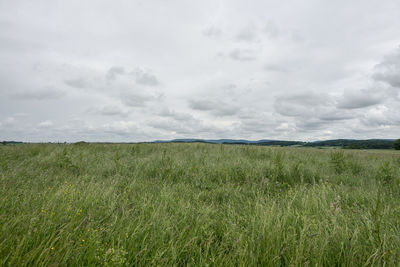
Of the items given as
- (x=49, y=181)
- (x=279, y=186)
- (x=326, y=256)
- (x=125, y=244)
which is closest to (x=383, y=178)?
(x=279, y=186)

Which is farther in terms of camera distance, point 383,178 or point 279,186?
point 383,178

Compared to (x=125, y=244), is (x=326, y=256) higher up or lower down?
lower down

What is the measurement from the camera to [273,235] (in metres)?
1.99

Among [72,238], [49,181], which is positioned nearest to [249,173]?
[72,238]

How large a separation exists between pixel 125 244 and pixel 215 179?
136 inches

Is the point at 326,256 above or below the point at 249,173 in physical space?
below

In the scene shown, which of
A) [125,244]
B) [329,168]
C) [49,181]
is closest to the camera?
[125,244]

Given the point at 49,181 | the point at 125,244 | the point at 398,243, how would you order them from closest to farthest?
the point at 125,244
the point at 398,243
the point at 49,181

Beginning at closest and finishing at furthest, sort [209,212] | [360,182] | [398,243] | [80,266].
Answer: [80,266] → [398,243] → [209,212] → [360,182]

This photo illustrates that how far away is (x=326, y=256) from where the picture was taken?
1868 mm

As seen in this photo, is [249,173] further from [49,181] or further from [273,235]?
[49,181]

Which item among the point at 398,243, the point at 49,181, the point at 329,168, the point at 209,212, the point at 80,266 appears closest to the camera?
the point at 80,266

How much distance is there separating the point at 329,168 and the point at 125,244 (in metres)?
7.26

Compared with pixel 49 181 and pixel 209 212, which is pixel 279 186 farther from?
pixel 49 181
